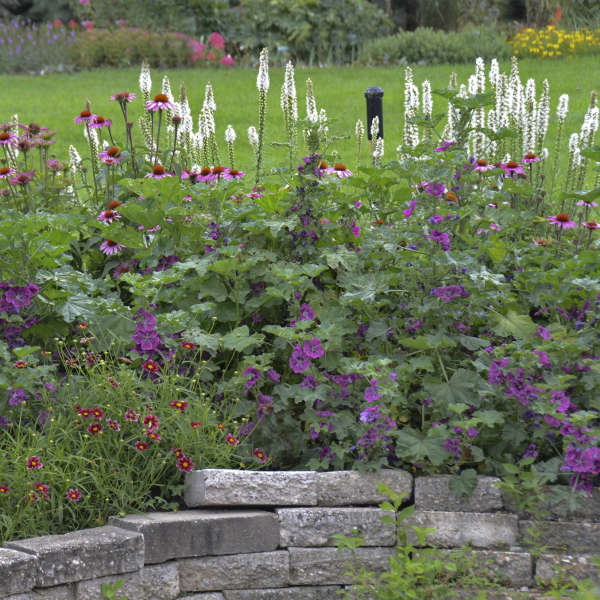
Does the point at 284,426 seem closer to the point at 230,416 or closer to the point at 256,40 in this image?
the point at 230,416

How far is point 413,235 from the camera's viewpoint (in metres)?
3.46

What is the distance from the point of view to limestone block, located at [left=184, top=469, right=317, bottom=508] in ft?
9.82

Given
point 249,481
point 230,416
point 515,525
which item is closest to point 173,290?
point 230,416

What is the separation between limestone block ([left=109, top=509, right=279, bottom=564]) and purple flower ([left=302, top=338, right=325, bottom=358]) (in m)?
0.58

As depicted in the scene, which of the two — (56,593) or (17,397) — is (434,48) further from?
(56,593)

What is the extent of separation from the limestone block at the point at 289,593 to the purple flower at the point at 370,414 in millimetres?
590

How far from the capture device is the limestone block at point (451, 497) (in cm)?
311

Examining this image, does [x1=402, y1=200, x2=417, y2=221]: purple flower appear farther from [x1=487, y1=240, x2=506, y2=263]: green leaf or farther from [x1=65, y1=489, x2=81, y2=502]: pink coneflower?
[x1=65, y1=489, x2=81, y2=502]: pink coneflower

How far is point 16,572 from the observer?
2572 mm

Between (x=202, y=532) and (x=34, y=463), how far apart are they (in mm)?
575

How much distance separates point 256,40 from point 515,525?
40.3 ft

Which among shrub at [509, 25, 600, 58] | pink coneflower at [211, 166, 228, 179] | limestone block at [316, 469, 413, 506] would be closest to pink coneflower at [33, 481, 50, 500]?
limestone block at [316, 469, 413, 506]

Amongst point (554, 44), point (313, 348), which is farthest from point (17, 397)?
point (554, 44)

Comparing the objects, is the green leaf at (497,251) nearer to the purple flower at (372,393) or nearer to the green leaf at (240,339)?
the purple flower at (372,393)
